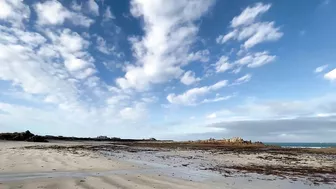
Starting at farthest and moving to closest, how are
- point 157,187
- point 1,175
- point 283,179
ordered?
1. point 283,179
2. point 1,175
3. point 157,187

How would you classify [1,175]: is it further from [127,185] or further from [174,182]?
[174,182]

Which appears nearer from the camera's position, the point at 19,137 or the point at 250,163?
the point at 250,163

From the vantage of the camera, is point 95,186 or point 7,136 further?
point 7,136

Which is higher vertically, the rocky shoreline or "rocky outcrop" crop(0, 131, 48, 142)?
"rocky outcrop" crop(0, 131, 48, 142)

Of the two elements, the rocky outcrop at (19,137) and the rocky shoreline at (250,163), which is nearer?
the rocky shoreline at (250,163)

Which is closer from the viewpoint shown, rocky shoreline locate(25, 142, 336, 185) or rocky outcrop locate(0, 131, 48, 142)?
rocky shoreline locate(25, 142, 336, 185)

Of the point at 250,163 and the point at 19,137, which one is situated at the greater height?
the point at 19,137

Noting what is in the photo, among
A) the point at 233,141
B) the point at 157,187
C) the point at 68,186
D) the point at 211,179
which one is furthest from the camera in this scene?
the point at 233,141

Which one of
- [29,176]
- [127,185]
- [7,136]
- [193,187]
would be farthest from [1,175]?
[7,136]

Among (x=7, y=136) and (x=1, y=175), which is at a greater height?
(x=7, y=136)

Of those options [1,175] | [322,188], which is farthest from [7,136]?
[322,188]

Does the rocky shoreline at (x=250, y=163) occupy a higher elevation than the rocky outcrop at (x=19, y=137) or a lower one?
lower

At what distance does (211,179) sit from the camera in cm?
1250

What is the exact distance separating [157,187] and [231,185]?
10.0 ft
